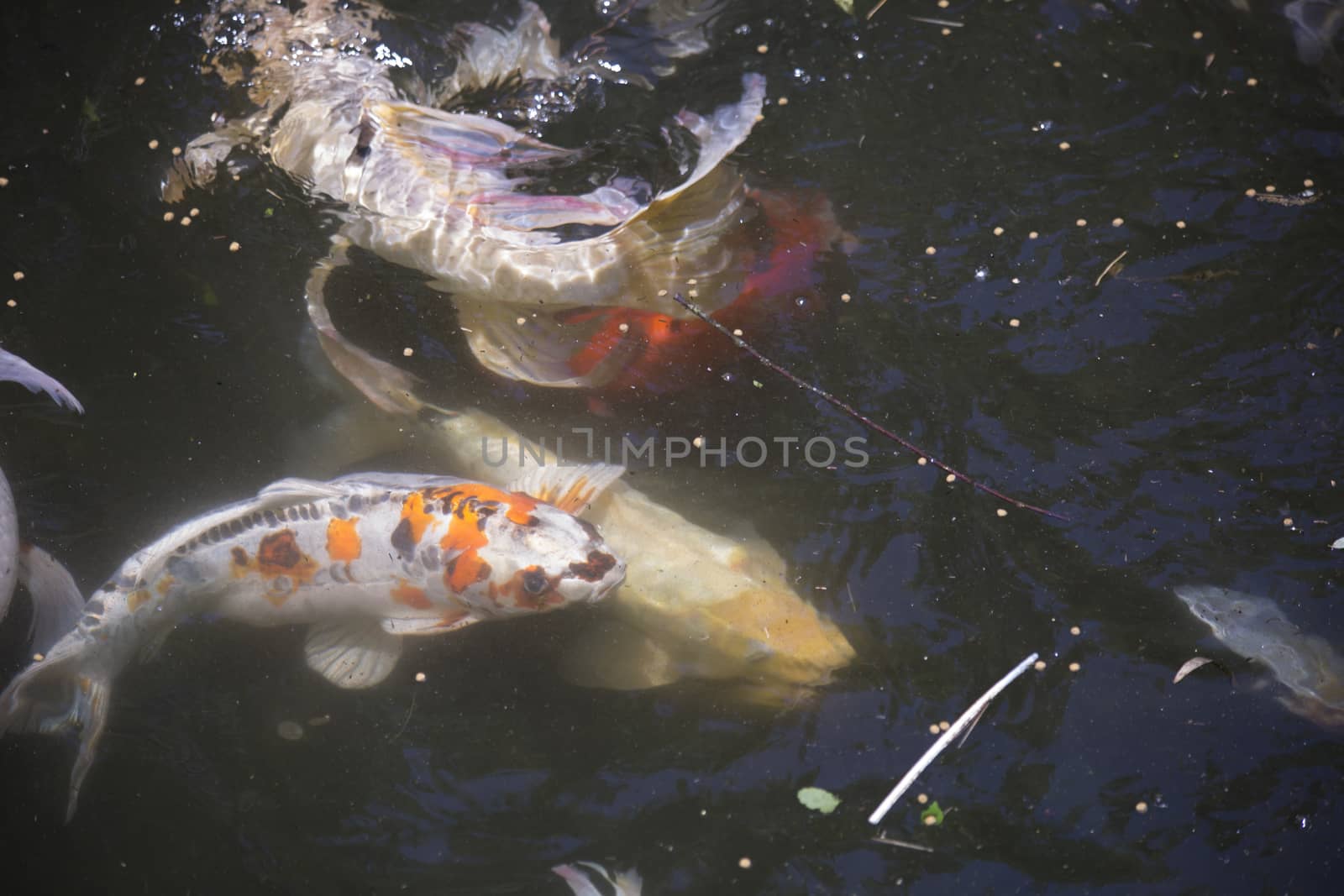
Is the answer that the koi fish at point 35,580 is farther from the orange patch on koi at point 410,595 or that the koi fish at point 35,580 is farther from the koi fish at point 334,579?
the orange patch on koi at point 410,595

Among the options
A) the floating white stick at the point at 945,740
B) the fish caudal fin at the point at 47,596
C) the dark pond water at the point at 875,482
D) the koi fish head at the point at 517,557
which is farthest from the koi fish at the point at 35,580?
the floating white stick at the point at 945,740

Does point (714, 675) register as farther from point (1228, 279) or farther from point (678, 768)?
point (1228, 279)

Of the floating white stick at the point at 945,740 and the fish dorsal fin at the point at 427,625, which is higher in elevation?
the fish dorsal fin at the point at 427,625

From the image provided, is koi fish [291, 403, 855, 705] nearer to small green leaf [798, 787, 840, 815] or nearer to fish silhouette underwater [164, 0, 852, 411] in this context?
small green leaf [798, 787, 840, 815]

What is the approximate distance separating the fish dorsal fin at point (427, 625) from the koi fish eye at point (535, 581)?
30cm

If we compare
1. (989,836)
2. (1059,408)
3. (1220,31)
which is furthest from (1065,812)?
(1220,31)

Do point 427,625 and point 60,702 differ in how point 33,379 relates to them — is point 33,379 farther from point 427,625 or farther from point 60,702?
point 427,625

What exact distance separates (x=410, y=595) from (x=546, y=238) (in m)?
1.61

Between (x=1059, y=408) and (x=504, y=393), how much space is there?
7.37 ft

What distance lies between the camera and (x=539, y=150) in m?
4.35

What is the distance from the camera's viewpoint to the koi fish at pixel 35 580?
358cm

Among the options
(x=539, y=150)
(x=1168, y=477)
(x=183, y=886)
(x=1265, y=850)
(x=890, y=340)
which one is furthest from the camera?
(x=539, y=150)

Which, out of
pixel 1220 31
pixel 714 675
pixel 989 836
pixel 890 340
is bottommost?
pixel 989 836

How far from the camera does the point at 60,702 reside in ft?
11.4
